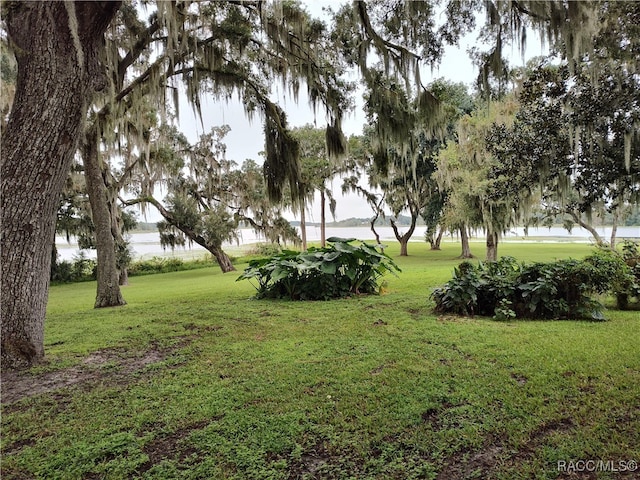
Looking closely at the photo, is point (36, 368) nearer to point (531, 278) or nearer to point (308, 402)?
point (308, 402)

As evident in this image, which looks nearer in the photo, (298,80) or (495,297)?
(495,297)

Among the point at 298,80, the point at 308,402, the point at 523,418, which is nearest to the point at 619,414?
the point at 523,418

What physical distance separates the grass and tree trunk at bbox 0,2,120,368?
0.72 metres

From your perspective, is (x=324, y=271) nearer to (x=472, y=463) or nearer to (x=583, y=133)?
(x=583, y=133)

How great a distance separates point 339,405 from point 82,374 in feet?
7.78

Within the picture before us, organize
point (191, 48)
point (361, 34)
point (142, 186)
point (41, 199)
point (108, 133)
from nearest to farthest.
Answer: point (41, 199) → point (361, 34) → point (191, 48) → point (108, 133) → point (142, 186)

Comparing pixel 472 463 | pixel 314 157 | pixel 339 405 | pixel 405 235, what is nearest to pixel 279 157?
pixel 339 405

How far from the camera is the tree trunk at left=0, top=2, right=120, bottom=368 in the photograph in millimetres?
2990

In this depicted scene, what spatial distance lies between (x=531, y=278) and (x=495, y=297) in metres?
0.52

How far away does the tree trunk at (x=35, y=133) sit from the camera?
2.99m

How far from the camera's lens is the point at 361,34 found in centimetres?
470

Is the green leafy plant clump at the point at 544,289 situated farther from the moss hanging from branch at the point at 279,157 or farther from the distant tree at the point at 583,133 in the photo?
the moss hanging from branch at the point at 279,157

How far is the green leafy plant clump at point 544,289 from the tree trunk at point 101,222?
20.6ft

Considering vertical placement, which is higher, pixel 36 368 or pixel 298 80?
pixel 298 80
